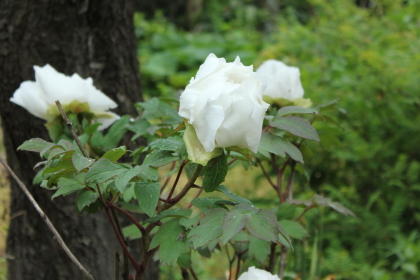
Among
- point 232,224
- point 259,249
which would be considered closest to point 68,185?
point 232,224

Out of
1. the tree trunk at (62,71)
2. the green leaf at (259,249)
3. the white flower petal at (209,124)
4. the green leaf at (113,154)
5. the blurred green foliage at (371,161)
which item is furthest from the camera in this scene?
the blurred green foliage at (371,161)

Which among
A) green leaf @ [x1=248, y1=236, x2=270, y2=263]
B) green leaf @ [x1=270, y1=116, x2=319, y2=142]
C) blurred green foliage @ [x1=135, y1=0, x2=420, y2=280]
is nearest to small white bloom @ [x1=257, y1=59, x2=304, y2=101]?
green leaf @ [x1=270, y1=116, x2=319, y2=142]

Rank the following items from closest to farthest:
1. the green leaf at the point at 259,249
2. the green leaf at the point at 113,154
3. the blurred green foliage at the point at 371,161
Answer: the green leaf at the point at 113,154 → the green leaf at the point at 259,249 → the blurred green foliage at the point at 371,161

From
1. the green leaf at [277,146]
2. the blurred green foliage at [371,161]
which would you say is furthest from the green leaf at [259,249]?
the blurred green foliage at [371,161]

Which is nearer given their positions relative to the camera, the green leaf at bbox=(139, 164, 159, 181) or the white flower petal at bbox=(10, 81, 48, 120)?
the green leaf at bbox=(139, 164, 159, 181)

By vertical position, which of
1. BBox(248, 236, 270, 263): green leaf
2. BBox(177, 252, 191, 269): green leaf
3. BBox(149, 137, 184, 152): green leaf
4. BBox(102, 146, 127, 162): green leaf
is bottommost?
BBox(177, 252, 191, 269): green leaf

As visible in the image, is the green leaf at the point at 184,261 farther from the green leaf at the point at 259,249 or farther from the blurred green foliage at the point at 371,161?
the blurred green foliage at the point at 371,161

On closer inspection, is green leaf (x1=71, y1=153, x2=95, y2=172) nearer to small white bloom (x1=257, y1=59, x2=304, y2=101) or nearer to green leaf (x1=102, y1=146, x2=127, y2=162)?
green leaf (x1=102, y1=146, x2=127, y2=162)

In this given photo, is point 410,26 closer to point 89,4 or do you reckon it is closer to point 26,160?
point 89,4

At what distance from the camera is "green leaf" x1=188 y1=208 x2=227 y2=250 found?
21.3 inches

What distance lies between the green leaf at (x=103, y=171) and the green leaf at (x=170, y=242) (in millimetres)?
106

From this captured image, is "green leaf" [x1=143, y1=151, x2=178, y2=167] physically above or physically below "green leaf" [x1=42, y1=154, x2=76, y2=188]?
above

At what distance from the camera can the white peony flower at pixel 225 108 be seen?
51 centimetres

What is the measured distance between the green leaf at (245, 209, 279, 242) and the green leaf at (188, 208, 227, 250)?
4 cm
